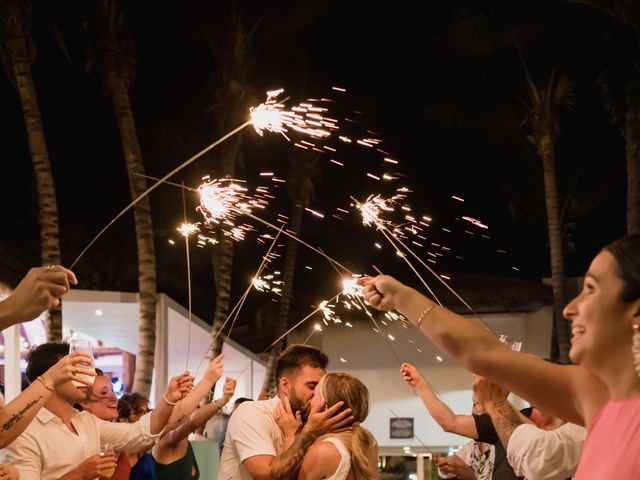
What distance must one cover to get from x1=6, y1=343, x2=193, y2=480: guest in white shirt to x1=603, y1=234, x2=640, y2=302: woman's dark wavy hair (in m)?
A: 2.80

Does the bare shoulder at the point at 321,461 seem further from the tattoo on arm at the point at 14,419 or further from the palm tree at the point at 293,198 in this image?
the palm tree at the point at 293,198

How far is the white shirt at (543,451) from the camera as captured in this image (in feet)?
14.1

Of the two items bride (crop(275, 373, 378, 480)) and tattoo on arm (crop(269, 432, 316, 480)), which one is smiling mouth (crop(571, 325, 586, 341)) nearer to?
bride (crop(275, 373, 378, 480))

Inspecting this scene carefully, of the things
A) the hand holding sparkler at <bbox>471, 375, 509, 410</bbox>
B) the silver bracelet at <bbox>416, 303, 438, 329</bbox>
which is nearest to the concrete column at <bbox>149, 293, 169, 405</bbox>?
the hand holding sparkler at <bbox>471, 375, 509, 410</bbox>

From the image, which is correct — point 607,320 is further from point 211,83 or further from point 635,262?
point 211,83

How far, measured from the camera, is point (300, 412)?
5.77 m

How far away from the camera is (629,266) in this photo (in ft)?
7.50

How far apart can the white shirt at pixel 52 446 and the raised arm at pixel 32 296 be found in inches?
67.9

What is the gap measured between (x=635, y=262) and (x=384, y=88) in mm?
23061

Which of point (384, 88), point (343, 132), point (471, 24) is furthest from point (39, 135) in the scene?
point (343, 132)

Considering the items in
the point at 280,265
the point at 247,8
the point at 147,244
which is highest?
the point at 247,8

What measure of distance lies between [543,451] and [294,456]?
1.28 metres

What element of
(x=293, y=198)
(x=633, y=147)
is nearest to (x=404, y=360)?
(x=293, y=198)

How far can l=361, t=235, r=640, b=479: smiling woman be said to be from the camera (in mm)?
Answer: 2154
